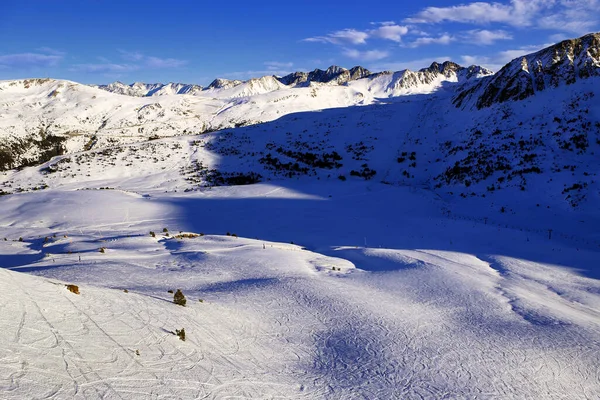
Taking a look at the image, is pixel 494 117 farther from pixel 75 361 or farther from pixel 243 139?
pixel 75 361

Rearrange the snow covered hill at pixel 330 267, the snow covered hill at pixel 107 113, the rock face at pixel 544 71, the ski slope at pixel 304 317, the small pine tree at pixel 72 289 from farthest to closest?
the snow covered hill at pixel 107 113 → the rock face at pixel 544 71 → the small pine tree at pixel 72 289 → the snow covered hill at pixel 330 267 → the ski slope at pixel 304 317

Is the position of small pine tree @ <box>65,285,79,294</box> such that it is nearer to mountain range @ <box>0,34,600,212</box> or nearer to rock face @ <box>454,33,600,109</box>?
mountain range @ <box>0,34,600,212</box>

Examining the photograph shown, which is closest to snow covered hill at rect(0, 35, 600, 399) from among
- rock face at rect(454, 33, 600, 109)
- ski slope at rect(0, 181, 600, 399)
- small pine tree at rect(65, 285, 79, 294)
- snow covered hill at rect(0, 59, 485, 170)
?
ski slope at rect(0, 181, 600, 399)

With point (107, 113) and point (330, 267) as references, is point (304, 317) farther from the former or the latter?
point (107, 113)

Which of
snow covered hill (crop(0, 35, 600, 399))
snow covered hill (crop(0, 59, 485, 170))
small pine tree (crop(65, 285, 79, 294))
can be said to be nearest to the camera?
snow covered hill (crop(0, 35, 600, 399))

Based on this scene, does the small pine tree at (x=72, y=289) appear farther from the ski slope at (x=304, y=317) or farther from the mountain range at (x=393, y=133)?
the mountain range at (x=393, y=133)

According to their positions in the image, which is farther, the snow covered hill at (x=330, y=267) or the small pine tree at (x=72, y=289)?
the small pine tree at (x=72, y=289)

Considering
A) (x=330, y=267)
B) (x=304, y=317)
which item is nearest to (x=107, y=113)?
(x=330, y=267)

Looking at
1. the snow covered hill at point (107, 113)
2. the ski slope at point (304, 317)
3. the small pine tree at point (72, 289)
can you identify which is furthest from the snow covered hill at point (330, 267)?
the snow covered hill at point (107, 113)
